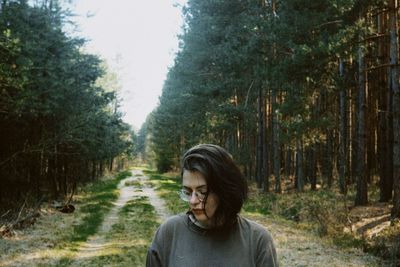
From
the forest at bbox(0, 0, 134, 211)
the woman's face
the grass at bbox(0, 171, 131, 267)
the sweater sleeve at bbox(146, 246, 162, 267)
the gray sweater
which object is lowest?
the grass at bbox(0, 171, 131, 267)

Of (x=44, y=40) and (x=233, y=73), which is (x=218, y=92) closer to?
(x=233, y=73)

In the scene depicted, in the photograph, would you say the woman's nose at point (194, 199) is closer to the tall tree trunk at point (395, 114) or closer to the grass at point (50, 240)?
the grass at point (50, 240)

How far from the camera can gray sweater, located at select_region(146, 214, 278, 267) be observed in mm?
2143

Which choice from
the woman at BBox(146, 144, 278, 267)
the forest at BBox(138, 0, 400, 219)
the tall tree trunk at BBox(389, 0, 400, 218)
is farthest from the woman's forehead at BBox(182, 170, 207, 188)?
the tall tree trunk at BBox(389, 0, 400, 218)

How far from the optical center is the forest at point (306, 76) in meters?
13.8

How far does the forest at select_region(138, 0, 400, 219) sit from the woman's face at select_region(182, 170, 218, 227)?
11.5 meters

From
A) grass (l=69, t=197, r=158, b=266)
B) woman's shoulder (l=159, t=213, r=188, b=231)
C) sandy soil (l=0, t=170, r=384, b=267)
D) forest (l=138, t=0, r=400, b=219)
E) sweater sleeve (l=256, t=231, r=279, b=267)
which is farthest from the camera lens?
forest (l=138, t=0, r=400, b=219)

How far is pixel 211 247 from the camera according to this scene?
85.1 inches

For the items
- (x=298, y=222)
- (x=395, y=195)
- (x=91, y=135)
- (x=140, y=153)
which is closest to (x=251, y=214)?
(x=298, y=222)

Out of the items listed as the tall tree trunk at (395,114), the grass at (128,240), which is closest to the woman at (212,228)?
the grass at (128,240)

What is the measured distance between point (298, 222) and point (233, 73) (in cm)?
1251

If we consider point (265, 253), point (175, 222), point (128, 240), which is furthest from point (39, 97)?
point (265, 253)

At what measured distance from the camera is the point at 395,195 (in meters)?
13.1

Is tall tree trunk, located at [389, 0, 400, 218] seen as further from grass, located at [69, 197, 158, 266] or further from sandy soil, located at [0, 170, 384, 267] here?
grass, located at [69, 197, 158, 266]
